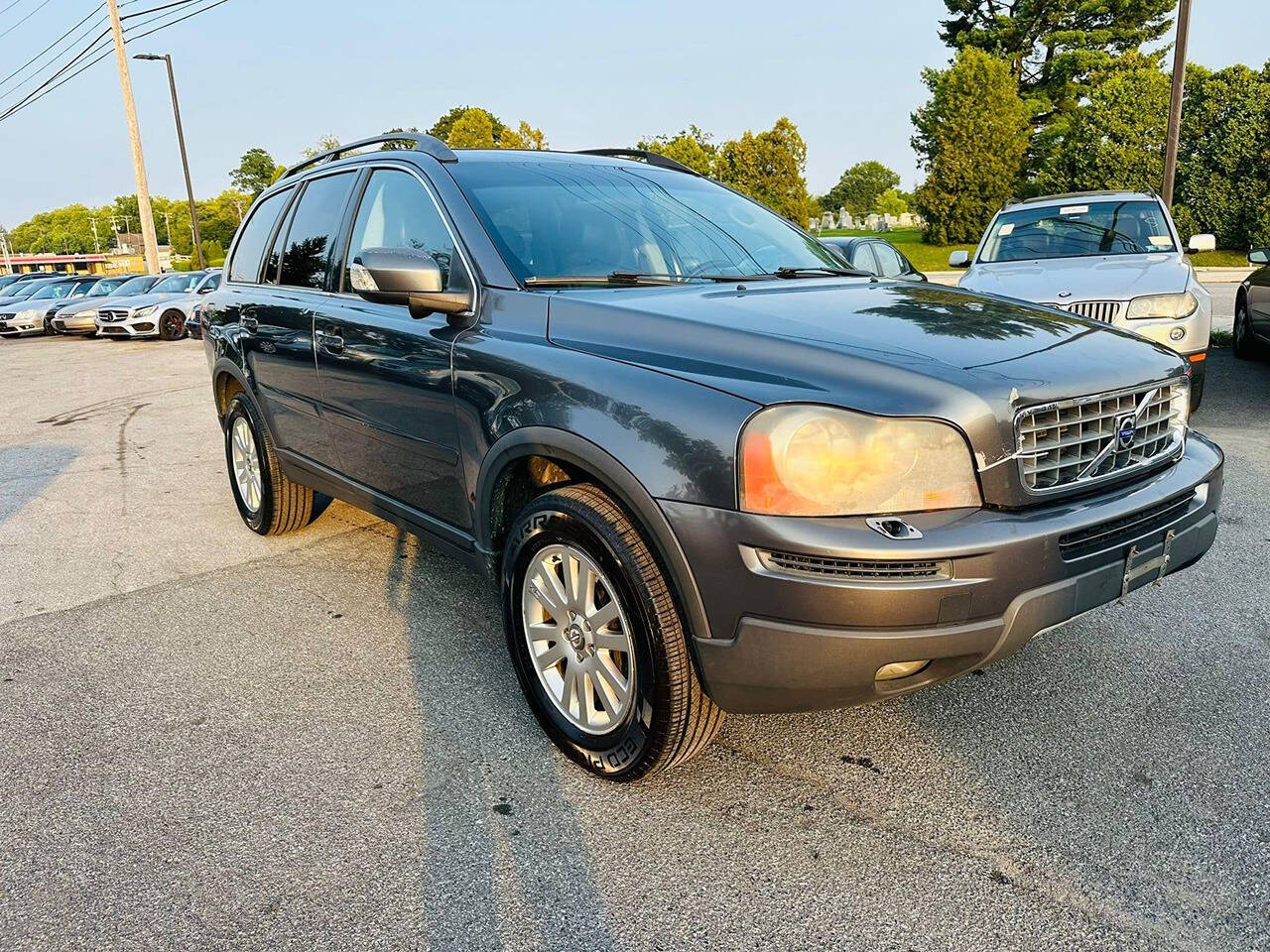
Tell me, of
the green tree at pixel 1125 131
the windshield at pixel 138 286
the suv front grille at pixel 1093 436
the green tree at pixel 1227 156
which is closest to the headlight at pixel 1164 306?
the suv front grille at pixel 1093 436

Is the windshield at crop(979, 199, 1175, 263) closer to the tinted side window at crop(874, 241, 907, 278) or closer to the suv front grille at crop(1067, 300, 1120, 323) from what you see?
the suv front grille at crop(1067, 300, 1120, 323)

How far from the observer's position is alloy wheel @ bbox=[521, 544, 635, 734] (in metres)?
2.66

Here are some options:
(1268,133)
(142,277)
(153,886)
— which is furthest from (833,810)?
(1268,133)

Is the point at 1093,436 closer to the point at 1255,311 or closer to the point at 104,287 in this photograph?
the point at 1255,311

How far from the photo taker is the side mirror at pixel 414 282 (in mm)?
2990

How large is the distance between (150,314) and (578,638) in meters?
20.0

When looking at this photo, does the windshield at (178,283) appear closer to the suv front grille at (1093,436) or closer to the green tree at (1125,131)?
the suv front grille at (1093,436)

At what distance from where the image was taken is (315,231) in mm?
4301

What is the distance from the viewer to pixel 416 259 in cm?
303

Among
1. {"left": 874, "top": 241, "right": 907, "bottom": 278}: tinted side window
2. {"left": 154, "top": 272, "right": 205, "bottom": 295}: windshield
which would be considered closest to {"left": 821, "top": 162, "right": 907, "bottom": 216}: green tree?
{"left": 154, "top": 272, "right": 205, "bottom": 295}: windshield

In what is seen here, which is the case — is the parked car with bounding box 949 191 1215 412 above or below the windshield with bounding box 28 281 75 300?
above

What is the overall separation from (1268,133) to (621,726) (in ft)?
107

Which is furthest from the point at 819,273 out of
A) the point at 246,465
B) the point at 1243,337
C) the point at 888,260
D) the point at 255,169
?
the point at 255,169

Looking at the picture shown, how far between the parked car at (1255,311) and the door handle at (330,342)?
8.04m
